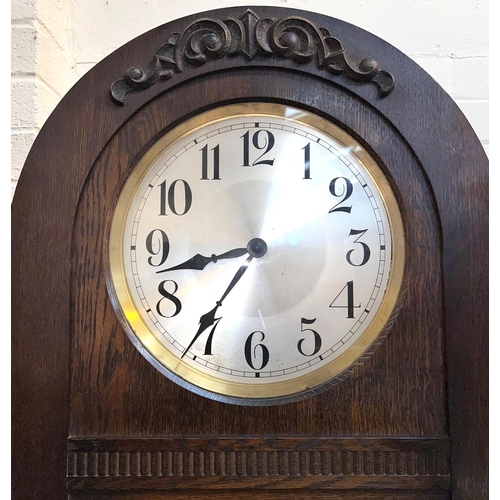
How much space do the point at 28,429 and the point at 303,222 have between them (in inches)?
17.3

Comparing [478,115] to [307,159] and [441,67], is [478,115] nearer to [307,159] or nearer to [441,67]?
[441,67]

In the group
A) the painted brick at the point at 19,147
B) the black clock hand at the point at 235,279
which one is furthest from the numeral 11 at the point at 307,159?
the painted brick at the point at 19,147

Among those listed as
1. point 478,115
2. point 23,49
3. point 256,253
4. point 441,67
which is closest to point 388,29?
point 441,67

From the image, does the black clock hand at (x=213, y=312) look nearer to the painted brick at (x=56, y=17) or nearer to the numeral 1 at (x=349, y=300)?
the numeral 1 at (x=349, y=300)

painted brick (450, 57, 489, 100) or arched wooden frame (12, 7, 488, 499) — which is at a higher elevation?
painted brick (450, 57, 489, 100)

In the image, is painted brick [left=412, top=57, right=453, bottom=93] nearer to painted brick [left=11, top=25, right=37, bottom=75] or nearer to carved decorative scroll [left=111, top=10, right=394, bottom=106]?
carved decorative scroll [left=111, top=10, right=394, bottom=106]

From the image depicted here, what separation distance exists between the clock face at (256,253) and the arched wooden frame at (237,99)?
35mm

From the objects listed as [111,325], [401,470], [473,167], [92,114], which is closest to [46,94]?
[92,114]

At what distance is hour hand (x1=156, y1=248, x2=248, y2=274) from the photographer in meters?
0.74

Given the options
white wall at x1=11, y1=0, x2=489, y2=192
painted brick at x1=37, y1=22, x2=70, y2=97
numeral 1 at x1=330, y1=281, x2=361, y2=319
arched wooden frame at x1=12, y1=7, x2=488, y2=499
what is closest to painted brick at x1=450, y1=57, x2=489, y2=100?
white wall at x1=11, y1=0, x2=489, y2=192

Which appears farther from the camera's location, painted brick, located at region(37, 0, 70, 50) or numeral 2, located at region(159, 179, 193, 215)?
painted brick, located at region(37, 0, 70, 50)

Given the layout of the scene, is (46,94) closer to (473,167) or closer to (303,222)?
(303,222)

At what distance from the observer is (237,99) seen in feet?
2.41

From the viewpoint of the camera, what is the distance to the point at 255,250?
74 cm
